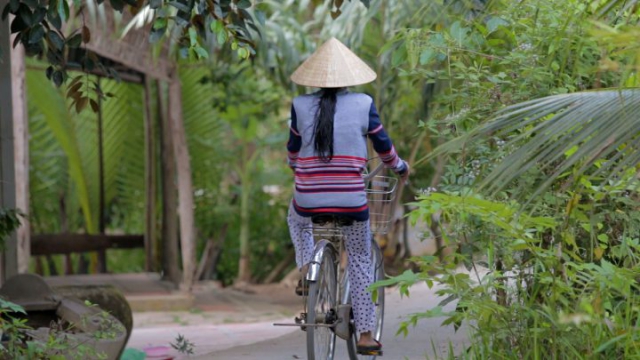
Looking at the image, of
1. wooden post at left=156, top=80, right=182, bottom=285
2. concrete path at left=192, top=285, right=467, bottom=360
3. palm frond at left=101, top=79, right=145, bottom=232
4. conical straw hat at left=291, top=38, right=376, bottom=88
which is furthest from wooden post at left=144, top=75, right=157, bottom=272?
conical straw hat at left=291, top=38, right=376, bottom=88

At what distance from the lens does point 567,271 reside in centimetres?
393

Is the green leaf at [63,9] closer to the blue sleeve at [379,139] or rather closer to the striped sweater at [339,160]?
the striped sweater at [339,160]

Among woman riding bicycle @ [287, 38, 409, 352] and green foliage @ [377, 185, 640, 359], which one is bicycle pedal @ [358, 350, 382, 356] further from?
green foliage @ [377, 185, 640, 359]

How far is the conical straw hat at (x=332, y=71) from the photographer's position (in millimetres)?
4668

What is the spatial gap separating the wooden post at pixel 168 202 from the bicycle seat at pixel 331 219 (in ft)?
20.1

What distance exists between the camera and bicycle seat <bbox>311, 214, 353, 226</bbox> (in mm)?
4703

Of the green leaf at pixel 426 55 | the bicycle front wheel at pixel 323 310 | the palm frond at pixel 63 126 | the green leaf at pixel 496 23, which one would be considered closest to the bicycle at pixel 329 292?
the bicycle front wheel at pixel 323 310

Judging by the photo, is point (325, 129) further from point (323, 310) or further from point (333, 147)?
point (323, 310)

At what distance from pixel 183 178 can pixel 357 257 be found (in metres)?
5.64

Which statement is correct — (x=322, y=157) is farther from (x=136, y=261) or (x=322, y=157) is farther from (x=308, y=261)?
(x=136, y=261)

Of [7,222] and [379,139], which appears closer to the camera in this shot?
[379,139]

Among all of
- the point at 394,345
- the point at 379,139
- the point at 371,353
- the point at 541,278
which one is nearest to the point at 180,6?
the point at 379,139

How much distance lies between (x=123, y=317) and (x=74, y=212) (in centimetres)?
583

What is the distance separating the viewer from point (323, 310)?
15.3 ft
